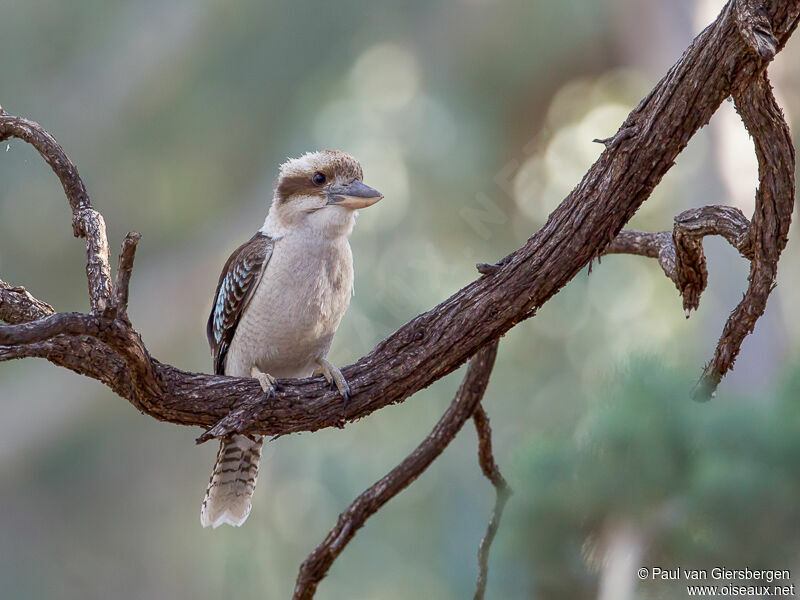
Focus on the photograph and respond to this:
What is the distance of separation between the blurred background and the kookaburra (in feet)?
6.33

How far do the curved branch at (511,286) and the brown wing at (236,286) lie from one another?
1.63ft

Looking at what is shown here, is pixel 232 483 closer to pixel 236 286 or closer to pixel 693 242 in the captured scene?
pixel 236 286

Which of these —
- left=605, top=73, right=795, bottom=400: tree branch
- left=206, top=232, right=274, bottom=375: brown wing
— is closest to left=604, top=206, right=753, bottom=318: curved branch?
left=605, top=73, right=795, bottom=400: tree branch

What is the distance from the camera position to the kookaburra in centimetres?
213

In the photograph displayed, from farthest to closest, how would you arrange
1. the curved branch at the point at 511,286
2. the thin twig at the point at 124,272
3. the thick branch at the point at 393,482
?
the thick branch at the point at 393,482 → the curved branch at the point at 511,286 → the thin twig at the point at 124,272

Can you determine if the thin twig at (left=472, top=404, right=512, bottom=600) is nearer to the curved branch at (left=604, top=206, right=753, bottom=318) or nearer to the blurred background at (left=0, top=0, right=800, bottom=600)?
the curved branch at (left=604, top=206, right=753, bottom=318)

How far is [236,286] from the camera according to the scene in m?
2.23

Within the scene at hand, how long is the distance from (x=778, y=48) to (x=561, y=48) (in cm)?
419

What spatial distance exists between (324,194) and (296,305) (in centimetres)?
27

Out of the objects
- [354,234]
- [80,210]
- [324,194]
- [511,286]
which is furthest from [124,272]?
[354,234]

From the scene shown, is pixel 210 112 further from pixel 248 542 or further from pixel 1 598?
pixel 1 598

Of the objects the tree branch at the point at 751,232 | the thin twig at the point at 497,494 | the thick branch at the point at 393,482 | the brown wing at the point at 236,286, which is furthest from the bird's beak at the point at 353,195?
the tree branch at the point at 751,232

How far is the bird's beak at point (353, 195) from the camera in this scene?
2.14 metres

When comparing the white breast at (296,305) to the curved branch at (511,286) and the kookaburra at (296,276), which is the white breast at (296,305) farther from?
the curved branch at (511,286)
